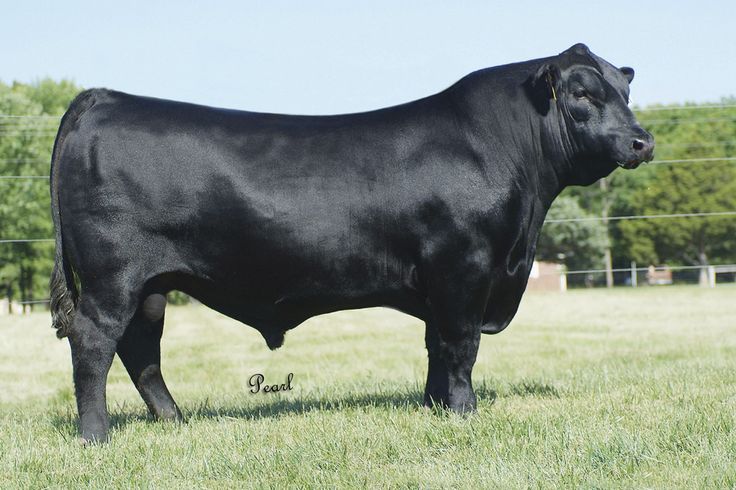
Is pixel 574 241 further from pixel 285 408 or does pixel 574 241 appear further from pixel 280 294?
pixel 280 294

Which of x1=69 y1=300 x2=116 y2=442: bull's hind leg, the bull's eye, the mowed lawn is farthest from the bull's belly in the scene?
the bull's eye

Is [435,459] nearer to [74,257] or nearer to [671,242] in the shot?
[74,257]

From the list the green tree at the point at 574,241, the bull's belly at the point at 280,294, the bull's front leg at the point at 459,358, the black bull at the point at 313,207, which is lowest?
the green tree at the point at 574,241

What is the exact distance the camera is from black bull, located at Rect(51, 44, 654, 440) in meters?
4.76

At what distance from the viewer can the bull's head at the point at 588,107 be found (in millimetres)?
5145

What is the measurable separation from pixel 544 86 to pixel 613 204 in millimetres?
55316

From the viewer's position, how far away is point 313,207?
484 centimetres

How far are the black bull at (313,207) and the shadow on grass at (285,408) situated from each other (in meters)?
0.57

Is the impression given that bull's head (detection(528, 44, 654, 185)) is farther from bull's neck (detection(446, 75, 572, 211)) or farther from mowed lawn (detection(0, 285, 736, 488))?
mowed lawn (detection(0, 285, 736, 488))

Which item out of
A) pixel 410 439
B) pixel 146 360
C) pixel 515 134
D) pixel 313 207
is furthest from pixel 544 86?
pixel 146 360

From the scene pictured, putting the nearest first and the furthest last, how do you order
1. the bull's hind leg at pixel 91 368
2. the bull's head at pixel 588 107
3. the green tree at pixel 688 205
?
the bull's hind leg at pixel 91 368 → the bull's head at pixel 588 107 → the green tree at pixel 688 205

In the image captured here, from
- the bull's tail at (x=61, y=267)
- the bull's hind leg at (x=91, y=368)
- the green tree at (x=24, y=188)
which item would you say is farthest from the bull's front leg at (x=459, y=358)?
the green tree at (x=24, y=188)

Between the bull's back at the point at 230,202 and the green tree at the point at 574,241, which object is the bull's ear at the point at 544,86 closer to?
the bull's back at the point at 230,202

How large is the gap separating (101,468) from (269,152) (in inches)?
75.7
